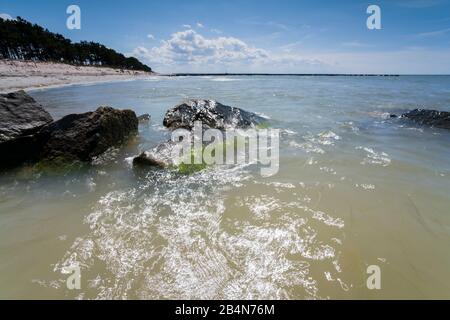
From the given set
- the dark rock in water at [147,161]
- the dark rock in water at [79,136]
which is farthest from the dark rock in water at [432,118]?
the dark rock in water at [79,136]

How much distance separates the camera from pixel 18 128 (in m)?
6.23

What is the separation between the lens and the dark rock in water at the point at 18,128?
600 cm

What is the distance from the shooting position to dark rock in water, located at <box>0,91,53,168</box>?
6000mm

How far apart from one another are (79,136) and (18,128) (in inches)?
49.4

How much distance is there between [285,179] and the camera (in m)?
5.52

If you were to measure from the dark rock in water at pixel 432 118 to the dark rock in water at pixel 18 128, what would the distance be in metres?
13.4

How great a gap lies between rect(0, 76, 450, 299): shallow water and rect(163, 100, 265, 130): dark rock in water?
3782 mm

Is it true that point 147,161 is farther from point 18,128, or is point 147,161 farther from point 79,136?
point 18,128

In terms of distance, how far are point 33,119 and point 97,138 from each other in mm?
1561

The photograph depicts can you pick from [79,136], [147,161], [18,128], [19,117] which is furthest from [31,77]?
[147,161]

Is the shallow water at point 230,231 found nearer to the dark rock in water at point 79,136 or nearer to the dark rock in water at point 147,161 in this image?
the dark rock in water at point 147,161

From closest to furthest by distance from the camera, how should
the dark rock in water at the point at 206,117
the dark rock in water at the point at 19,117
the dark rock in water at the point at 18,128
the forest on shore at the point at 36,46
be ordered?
the dark rock in water at the point at 18,128 → the dark rock in water at the point at 19,117 → the dark rock in water at the point at 206,117 → the forest on shore at the point at 36,46
